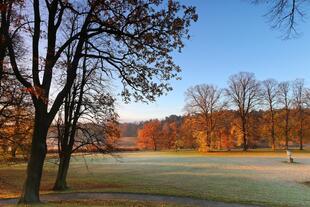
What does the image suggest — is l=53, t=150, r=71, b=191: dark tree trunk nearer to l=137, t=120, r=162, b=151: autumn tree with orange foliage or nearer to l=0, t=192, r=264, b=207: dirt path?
l=0, t=192, r=264, b=207: dirt path

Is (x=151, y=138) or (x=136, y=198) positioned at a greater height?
(x=151, y=138)

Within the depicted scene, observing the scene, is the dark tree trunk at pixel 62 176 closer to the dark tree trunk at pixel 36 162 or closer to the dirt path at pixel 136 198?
the dirt path at pixel 136 198

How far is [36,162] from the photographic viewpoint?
42.8ft

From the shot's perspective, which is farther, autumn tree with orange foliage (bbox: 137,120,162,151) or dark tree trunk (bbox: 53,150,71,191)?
autumn tree with orange foliage (bbox: 137,120,162,151)

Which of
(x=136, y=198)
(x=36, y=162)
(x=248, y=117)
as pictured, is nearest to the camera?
(x=36, y=162)

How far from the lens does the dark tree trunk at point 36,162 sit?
508 inches

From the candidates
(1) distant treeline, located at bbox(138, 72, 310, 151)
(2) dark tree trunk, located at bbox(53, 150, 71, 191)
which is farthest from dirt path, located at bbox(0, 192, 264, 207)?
(1) distant treeline, located at bbox(138, 72, 310, 151)

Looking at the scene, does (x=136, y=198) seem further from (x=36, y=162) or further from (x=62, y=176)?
(x=62, y=176)

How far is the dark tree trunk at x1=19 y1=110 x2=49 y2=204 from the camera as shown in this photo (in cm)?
1290

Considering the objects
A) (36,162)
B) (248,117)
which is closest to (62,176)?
(36,162)

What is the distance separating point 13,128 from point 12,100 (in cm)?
637

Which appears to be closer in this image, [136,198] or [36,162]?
[36,162]

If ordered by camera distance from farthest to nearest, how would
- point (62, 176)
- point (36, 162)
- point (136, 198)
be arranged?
point (62, 176), point (136, 198), point (36, 162)

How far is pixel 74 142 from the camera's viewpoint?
82.8 feet
